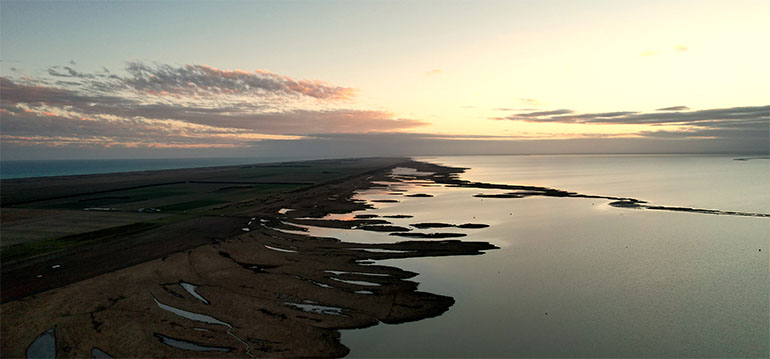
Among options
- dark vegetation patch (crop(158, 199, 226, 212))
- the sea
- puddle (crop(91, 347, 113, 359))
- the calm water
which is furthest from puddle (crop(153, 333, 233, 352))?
dark vegetation patch (crop(158, 199, 226, 212))

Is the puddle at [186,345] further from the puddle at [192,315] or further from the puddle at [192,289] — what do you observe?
the puddle at [192,289]

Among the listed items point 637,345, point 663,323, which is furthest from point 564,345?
point 663,323

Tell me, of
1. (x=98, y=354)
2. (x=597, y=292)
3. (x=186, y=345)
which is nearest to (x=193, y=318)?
(x=186, y=345)

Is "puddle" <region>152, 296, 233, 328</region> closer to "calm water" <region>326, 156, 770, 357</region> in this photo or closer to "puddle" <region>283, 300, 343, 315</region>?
"puddle" <region>283, 300, 343, 315</region>

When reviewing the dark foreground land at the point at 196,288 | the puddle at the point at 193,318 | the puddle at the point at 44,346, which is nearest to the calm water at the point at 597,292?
the dark foreground land at the point at 196,288

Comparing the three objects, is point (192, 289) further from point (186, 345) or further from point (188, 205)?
point (188, 205)

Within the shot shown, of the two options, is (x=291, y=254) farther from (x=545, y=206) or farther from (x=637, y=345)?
(x=545, y=206)

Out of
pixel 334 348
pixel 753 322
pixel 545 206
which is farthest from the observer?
pixel 545 206

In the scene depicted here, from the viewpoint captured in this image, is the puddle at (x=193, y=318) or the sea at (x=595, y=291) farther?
the sea at (x=595, y=291)
